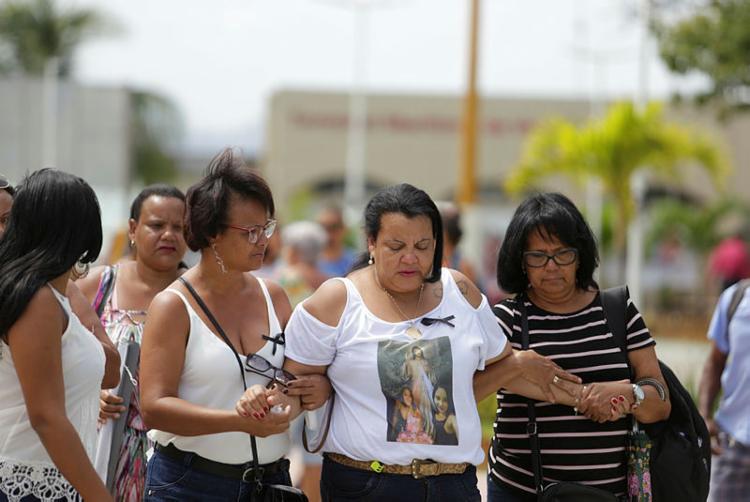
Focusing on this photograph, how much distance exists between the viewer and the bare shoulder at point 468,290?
3842mm

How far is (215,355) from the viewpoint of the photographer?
3.62m

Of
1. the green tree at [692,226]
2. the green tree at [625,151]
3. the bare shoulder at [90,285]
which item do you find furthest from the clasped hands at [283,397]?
the green tree at [692,226]

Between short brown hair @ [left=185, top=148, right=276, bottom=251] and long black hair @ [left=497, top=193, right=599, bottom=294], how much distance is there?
985 mm

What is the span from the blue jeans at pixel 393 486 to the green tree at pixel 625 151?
17301mm

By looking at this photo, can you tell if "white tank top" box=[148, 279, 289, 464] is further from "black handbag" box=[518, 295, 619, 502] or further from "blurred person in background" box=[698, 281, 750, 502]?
"blurred person in background" box=[698, 281, 750, 502]

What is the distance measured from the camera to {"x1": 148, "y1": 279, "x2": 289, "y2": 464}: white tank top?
3617 millimetres

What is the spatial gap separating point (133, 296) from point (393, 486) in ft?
4.93

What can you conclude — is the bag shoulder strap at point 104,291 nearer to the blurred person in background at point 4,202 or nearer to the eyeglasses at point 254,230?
the blurred person in background at point 4,202

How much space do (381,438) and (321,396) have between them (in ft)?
0.81

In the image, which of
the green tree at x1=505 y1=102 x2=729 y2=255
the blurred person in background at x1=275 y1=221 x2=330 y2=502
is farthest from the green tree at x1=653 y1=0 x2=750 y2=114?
the blurred person in background at x1=275 y1=221 x2=330 y2=502

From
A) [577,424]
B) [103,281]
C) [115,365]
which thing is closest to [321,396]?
[115,365]

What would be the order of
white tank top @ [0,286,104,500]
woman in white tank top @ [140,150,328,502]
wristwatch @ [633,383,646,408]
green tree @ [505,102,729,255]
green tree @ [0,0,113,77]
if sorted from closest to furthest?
white tank top @ [0,286,104,500] < woman in white tank top @ [140,150,328,502] < wristwatch @ [633,383,646,408] < green tree @ [505,102,729,255] < green tree @ [0,0,113,77]

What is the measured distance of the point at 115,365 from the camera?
379cm

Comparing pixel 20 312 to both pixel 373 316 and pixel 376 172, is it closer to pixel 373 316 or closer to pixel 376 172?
pixel 373 316
